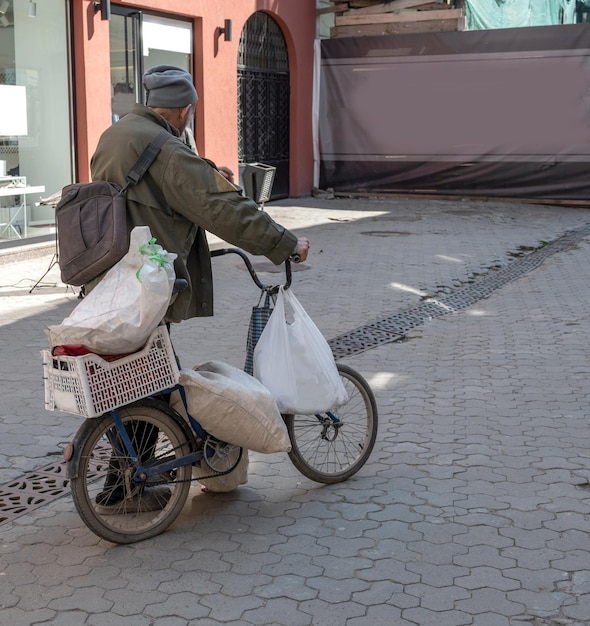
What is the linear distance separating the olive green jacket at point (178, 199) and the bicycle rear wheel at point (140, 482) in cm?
44

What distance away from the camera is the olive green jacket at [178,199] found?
3.65 m

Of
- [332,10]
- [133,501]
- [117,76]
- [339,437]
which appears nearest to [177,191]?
[133,501]

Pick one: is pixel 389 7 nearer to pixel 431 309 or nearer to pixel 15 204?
pixel 15 204

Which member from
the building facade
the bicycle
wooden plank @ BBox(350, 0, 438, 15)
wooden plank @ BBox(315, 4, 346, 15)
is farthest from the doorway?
the bicycle

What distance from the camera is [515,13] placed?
20125mm

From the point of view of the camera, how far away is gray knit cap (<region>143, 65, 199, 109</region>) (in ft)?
12.5

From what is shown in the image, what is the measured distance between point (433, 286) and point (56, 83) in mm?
5442

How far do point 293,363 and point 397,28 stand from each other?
48.8 ft

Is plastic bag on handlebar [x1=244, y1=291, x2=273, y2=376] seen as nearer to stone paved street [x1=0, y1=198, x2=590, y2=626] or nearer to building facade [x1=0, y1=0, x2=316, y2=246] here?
stone paved street [x1=0, y1=198, x2=590, y2=626]

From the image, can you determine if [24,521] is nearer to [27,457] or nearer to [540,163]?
[27,457]

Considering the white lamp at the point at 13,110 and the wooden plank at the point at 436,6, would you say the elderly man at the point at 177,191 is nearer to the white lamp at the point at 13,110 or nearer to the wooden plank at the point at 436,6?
the white lamp at the point at 13,110

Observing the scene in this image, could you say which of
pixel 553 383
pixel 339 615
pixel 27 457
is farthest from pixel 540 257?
pixel 339 615

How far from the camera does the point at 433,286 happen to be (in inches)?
379

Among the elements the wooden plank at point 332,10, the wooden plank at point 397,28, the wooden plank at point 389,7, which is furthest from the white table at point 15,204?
the wooden plank at point 389,7
